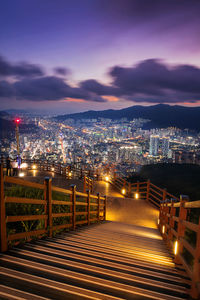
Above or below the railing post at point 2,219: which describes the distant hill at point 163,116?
above

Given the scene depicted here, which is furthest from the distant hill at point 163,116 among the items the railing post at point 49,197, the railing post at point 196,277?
the railing post at point 196,277

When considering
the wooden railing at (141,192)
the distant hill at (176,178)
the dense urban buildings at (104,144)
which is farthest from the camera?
the dense urban buildings at (104,144)

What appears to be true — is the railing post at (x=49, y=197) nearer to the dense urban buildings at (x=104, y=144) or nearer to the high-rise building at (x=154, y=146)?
the dense urban buildings at (x=104, y=144)

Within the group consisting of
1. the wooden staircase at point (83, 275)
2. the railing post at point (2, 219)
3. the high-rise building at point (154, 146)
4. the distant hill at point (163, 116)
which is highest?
the distant hill at point (163, 116)

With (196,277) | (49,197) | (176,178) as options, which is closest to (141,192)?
(49,197)

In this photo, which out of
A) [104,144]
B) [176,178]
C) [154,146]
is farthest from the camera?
[104,144]

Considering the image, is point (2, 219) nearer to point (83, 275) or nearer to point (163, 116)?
point (83, 275)

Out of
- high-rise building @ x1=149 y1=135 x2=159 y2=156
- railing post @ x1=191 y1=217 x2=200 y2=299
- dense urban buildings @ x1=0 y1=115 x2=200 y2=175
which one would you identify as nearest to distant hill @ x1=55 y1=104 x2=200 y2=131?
dense urban buildings @ x1=0 y1=115 x2=200 y2=175

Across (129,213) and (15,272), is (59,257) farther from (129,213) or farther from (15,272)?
(129,213)

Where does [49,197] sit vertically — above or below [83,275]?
above
